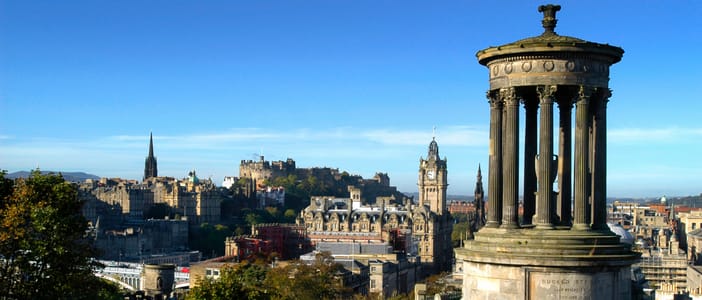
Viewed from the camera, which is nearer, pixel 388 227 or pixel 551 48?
pixel 551 48

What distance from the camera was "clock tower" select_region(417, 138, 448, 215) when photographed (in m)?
172

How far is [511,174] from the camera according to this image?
66.0ft

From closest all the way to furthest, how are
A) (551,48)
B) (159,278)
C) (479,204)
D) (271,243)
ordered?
1. (551,48)
2. (159,278)
3. (479,204)
4. (271,243)

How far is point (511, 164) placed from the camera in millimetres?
20109

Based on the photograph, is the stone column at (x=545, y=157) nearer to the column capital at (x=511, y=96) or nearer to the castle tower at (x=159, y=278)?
the column capital at (x=511, y=96)

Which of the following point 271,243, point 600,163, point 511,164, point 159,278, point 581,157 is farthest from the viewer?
point 271,243

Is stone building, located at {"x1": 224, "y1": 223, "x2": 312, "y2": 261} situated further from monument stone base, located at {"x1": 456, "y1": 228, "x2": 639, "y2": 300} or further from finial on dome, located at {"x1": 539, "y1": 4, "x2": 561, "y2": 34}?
monument stone base, located at {"x1": 456, "y1": 228, "x2": 639, "y2": 300}

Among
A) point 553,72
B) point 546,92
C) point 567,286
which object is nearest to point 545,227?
point 567,286

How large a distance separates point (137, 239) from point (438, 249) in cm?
4275

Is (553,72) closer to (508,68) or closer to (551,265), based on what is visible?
(508,68)

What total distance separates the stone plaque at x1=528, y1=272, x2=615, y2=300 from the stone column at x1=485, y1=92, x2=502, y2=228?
4.95 feet

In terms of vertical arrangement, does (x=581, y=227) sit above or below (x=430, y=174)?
below

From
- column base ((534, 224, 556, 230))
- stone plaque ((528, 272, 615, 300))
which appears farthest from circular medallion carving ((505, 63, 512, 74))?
stone plaque ((528, 272, 615, 300))

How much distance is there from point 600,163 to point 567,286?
2.65m
